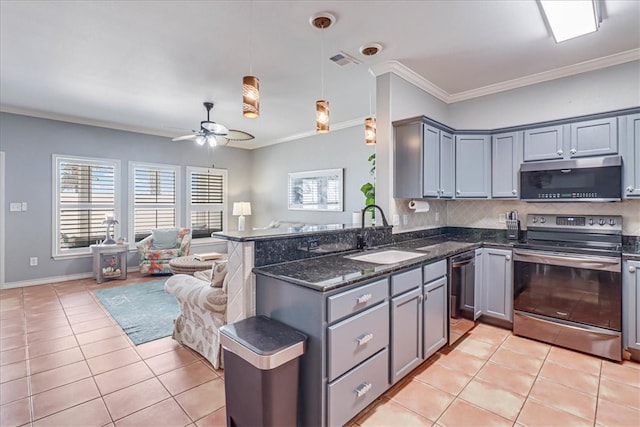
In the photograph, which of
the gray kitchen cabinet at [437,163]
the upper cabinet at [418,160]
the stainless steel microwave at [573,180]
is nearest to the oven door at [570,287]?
the stainless steel microwave at [573,180]

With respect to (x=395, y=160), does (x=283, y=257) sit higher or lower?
lower

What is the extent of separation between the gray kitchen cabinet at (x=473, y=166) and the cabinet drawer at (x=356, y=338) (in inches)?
87.6

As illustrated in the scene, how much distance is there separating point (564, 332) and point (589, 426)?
1.14 metres

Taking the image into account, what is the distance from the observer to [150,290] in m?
4.69

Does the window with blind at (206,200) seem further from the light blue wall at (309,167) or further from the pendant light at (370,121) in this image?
the pendant light at (370,121)

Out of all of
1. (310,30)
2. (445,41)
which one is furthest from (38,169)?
(445,41)

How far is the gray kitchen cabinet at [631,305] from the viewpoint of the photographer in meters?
2.51

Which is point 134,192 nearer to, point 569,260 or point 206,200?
point 206,200

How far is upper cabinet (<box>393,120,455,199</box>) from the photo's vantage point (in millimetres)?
3105

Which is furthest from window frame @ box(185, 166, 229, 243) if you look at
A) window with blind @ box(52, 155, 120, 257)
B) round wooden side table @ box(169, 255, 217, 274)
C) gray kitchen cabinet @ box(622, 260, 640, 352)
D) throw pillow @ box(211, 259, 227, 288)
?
gray kitchen cabinet @ box(622, 260, 640, 352)

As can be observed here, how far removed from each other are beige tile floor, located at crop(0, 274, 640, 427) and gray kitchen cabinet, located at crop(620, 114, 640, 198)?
1515mm

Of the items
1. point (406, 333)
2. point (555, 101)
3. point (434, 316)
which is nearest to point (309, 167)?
point (555, 101)

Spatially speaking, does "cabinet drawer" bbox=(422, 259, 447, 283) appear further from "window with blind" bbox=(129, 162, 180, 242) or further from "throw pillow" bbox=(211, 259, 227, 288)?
"window with blind" bbox=(129, 162, 180, 242)

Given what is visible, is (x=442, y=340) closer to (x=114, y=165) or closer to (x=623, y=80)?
(x=623, y=80)
